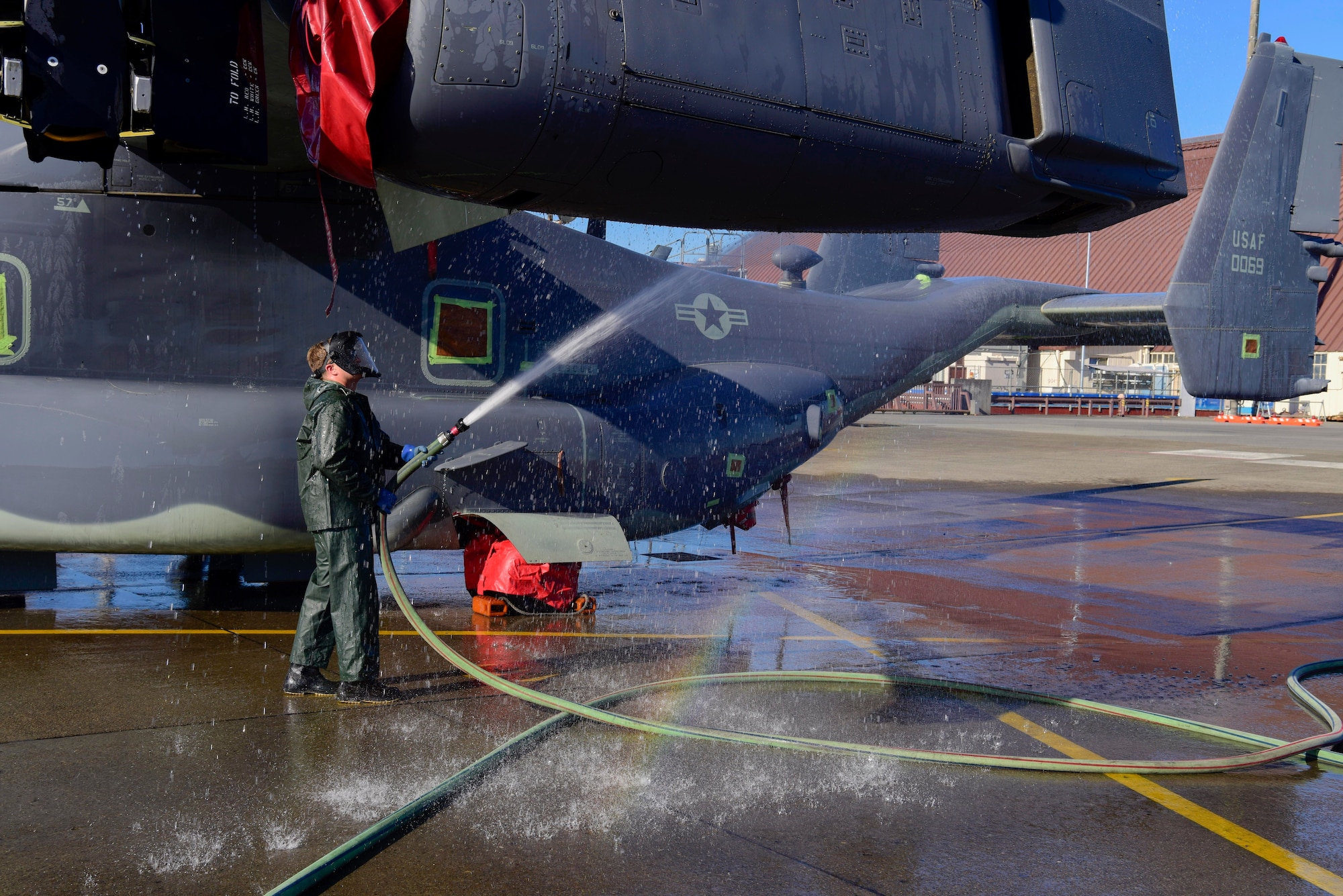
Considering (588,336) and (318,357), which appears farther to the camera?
(588,336)

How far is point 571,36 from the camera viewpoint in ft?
13.1

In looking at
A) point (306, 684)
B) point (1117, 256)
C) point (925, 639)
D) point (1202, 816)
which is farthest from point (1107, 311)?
point (1117, 256)

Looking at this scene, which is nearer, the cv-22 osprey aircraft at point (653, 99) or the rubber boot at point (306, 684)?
the cv-22 osprey aircraft at point (653, 99)

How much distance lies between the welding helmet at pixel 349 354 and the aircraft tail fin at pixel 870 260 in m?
11.9

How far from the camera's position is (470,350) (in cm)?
805

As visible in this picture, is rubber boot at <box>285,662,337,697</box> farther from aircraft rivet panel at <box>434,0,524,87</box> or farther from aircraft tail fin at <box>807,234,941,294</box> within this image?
aircraft tail fin at <box>807,234,941,294</box>

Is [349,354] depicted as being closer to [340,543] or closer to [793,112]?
[340,543]

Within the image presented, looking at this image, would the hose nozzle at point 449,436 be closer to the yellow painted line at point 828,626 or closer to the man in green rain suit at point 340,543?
the man in green rain suit at point 340,543

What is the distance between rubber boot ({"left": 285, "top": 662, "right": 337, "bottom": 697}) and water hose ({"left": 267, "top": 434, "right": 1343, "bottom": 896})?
573 millimetres

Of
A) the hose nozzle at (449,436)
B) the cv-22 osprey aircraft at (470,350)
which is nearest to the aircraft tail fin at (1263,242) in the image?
the cv-22 osprey aircraft at (470,350)

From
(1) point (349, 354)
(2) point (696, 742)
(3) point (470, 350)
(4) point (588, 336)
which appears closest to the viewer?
(2) point (696, 742)

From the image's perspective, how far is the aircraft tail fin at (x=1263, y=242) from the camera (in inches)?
386

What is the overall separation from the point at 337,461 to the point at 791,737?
2.71 meters

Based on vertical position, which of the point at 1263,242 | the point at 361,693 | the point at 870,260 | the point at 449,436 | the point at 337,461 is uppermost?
the point at 870,260
